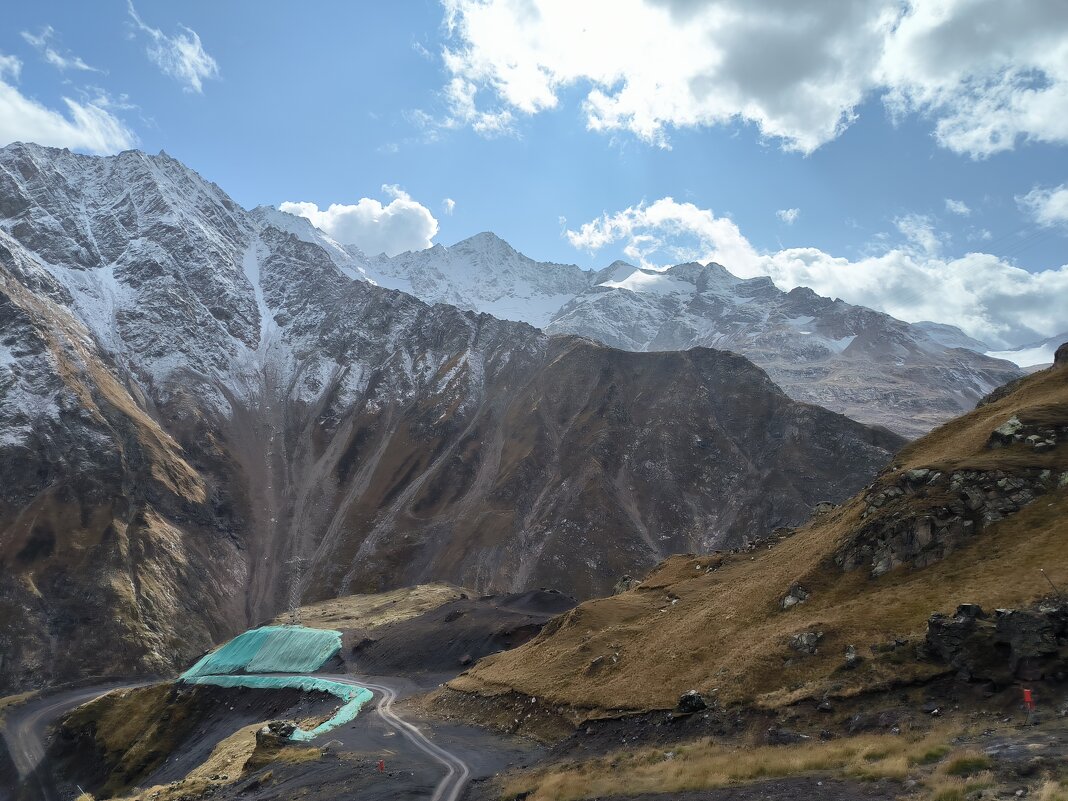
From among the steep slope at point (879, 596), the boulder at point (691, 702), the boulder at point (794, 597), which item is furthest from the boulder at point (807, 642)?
the boulder at point (691, 702)

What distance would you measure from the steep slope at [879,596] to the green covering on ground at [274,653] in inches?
1894

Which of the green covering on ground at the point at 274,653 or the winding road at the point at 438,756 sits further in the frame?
the green covering on ground at the point at 274,653

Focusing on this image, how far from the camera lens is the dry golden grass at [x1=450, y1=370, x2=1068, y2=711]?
2830 cm

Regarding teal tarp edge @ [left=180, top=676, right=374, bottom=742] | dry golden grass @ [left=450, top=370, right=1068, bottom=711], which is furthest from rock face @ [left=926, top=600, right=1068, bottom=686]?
teal tarp edge @ [left=180, top=676, right=374, bottom=742]

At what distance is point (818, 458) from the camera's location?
170 metres

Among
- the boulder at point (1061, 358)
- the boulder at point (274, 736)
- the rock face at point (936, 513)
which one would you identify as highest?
the boulder at point (1061, 358)

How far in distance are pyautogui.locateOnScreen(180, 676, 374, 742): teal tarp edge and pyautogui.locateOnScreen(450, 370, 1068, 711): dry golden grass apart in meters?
10.7

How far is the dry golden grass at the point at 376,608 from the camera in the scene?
107938 mm

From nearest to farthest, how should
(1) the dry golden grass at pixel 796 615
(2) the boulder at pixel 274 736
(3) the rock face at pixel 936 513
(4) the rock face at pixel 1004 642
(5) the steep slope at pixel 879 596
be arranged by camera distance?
1. (4) the rock face at pixel 1004 642
2. (5) the steep slope at pixel 879 596
3. (1) the dry golden grass at pixel 796 615
4. (3) the rock face at pixel 936 513
5. (2) the boulder at pixel 274 736

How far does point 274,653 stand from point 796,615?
80.6m

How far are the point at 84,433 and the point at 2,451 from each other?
1660 cm

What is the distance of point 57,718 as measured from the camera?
91000mm

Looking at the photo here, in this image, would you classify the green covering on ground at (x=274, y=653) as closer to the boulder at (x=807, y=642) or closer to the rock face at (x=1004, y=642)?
the boulder at (x=807, y=642)

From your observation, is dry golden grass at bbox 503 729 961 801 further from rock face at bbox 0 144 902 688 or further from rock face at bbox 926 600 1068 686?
rock face at bbox 0 144 902 688
